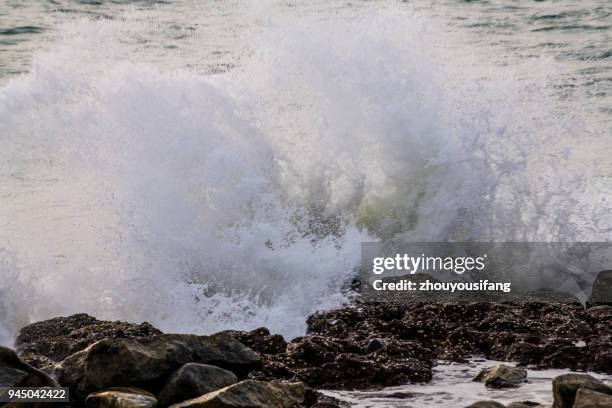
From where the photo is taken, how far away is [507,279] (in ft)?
33.6

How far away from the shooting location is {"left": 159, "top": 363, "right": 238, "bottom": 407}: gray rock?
217 inches

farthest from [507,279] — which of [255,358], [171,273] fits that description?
[255,358]

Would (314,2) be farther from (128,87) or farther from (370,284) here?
(370,284)

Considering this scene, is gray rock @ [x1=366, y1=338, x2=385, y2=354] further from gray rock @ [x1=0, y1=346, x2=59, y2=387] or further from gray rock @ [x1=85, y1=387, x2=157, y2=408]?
gray rock @ [x1=0, y1=346, x2=59, y2=387]

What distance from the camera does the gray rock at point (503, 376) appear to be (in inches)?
248

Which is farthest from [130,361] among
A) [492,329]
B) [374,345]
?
[492,329]

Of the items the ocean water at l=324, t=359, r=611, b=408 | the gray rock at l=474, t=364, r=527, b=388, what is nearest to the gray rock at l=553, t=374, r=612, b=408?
the ocean water at l=324, t=359, r=611, b=408

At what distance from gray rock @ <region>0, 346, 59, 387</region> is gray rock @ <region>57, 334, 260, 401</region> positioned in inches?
6.9

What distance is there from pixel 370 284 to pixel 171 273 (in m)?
2.20

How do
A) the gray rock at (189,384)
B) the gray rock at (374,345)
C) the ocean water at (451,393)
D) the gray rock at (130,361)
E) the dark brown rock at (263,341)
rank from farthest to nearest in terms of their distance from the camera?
the dark brown rock at (263,341) < the gray rock at (374,345) < the ocean water at (451,393) < the gray rock at (130,361) < the gray rock at (189,384)

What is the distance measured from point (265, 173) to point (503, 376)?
19.7 feet

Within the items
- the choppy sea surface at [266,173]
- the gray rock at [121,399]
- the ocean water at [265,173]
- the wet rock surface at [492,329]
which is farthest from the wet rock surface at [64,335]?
the gray rock at [121,399]
